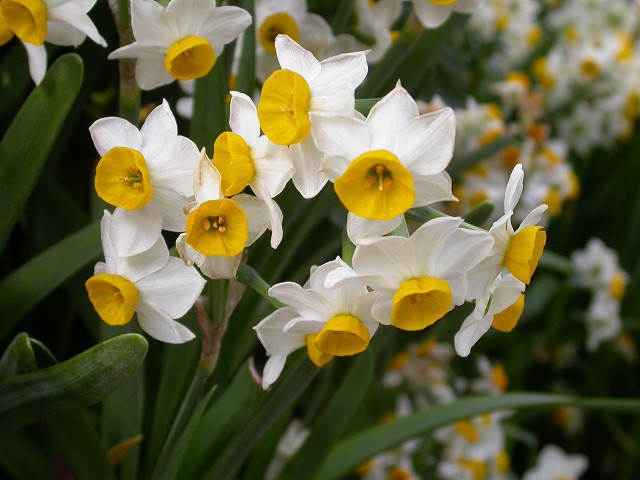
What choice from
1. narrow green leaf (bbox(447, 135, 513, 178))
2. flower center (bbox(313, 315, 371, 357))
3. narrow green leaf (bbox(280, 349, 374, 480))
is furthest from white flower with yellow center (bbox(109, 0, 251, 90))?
narrow green leaf (bbox(447, 135, 513, 178))

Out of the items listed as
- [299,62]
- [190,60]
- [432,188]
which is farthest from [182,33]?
[432,188]

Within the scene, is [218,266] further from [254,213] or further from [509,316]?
[509,316]

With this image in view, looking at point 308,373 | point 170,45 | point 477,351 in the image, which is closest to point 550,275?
point 477,351

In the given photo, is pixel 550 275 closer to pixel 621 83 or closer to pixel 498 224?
pixel 621 83

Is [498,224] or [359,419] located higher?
[498,224]

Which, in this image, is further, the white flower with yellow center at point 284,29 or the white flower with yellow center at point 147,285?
the white flower with yellow center at point 284,29

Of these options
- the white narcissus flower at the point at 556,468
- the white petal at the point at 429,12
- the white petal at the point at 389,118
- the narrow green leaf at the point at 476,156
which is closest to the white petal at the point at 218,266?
the white petal at the point at 389,118

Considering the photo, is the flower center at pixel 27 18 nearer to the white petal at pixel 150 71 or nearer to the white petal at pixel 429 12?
the white petal at pixel 150 71
